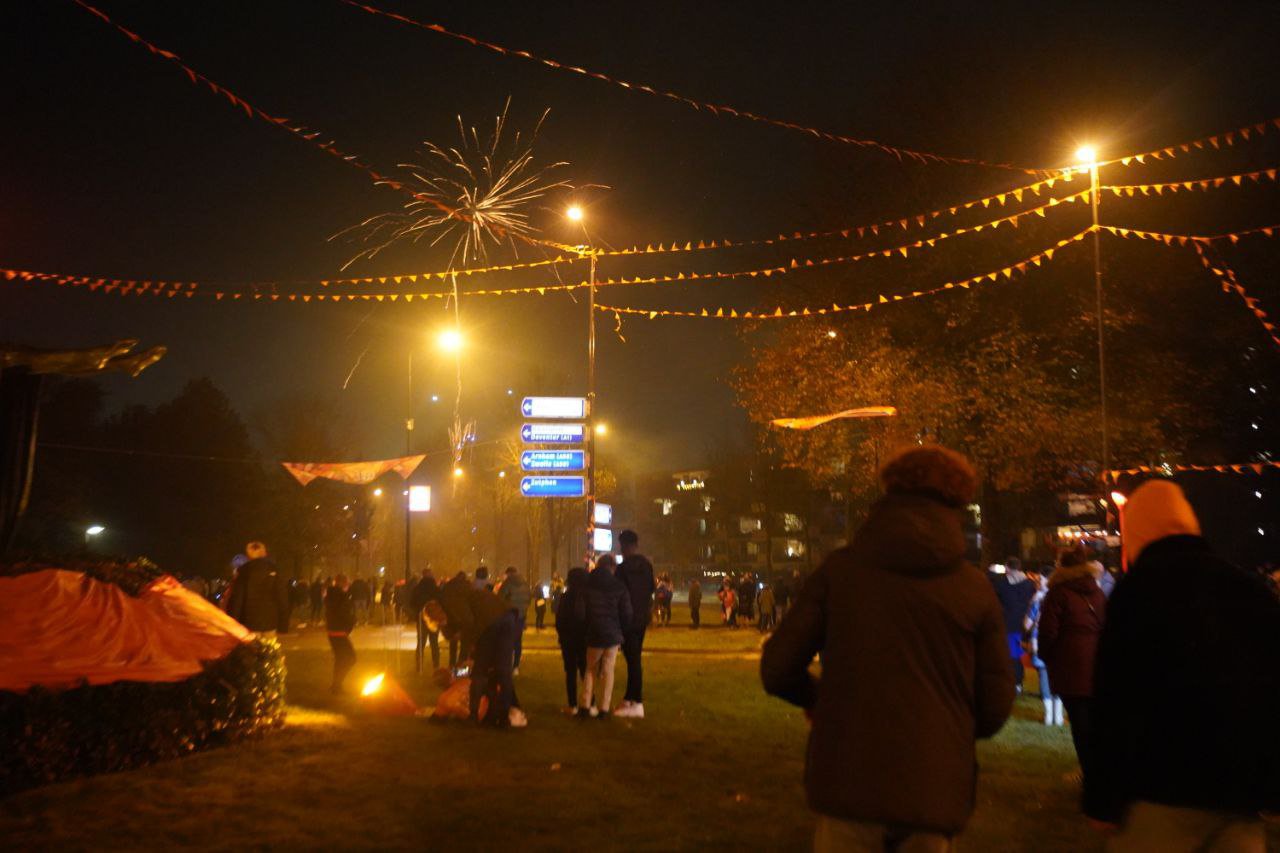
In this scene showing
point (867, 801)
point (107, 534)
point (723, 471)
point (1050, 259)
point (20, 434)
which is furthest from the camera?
point (723, 471)

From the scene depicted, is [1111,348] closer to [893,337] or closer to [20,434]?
[893,337]

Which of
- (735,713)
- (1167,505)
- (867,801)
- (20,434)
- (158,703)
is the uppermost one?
(20,434)

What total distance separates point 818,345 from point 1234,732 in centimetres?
2230

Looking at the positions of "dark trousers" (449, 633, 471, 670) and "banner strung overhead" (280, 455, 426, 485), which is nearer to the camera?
"dark trousers" (449, 633, 471, 670)

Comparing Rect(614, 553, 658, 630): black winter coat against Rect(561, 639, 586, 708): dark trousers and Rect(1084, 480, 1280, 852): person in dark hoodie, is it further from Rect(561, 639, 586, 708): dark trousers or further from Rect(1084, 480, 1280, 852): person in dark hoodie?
Rect(1084, 480, 1280, 852): person in dark hoodie

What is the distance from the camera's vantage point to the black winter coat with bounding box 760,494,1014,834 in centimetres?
292

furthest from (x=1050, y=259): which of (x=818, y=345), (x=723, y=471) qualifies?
(x=723, y=471)

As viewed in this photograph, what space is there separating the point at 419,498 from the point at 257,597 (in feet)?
52.4

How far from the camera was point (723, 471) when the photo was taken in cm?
6366

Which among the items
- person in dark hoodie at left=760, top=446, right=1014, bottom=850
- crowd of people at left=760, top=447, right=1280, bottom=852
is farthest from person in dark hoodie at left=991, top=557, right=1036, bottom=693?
person in dark hoodie at left=760, top=446, right=1014, bottom=850

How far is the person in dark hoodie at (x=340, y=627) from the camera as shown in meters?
15.0

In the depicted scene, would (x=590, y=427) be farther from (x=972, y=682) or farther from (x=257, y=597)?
(x=972, y=682)

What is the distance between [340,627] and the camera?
15.2 metres

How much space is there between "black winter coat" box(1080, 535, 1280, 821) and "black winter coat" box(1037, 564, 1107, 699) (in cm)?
472
